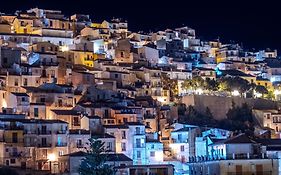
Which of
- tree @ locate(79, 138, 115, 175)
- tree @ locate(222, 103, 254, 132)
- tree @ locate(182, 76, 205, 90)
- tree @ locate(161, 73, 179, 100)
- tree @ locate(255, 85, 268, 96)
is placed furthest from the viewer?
tree @ locate(255, 85, 268, 96)

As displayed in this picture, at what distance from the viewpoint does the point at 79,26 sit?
246 ft

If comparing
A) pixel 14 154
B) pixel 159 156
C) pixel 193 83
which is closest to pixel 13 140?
pixel 14 154

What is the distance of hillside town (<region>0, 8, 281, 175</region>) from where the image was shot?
151 feet

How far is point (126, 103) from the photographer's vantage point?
55188 millimetres

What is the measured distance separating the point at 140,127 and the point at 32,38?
1750cm

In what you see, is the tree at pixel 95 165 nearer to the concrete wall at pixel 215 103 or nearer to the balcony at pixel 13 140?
the balcony at pixel 13 140

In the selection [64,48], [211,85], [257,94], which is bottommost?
[257,94]

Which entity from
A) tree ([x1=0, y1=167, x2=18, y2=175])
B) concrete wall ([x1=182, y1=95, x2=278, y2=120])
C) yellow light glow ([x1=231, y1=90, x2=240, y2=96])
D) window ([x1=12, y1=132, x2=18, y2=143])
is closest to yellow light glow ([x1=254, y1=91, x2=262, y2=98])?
yellow light glow ([x1=231, y1=90, x2=240, y2=96])

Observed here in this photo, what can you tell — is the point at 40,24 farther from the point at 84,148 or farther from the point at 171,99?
the point at 84,148

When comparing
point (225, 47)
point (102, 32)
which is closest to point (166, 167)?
point (102, 32)

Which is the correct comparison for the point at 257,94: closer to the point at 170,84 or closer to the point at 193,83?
the point at 193,83

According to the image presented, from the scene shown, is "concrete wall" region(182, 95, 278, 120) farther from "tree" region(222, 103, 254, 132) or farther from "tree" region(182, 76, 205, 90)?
"tree" region(182, 76, 205, 90)

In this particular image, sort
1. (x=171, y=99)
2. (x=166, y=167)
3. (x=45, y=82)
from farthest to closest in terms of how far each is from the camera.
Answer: (x=171, y=99) → (x=45, y=82) → (x=166, y=167)

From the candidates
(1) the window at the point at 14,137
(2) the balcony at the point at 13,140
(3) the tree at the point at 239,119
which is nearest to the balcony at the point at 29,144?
(2) the balcony at the point at 13,140
